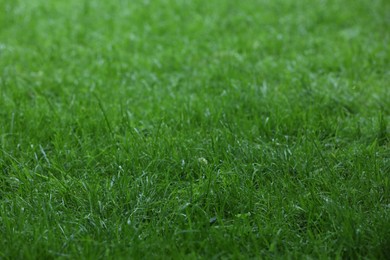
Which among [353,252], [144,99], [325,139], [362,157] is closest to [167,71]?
[144,99]

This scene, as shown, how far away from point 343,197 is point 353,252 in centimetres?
44

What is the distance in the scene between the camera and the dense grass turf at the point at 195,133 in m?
3.02

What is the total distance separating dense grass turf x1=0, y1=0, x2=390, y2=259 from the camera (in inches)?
119

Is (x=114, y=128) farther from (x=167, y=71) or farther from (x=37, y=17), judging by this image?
(x=37, y=17)

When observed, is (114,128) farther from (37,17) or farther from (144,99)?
(37,17)

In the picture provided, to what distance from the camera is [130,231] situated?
302cm

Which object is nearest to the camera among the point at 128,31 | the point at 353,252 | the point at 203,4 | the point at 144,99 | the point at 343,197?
the point at 353,252

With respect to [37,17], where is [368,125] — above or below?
below

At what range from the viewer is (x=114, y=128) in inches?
167

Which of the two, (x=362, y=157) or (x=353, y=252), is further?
(x=362, y=157)

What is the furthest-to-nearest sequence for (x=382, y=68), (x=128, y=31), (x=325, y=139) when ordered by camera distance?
1. (x=128, y=31)
2. (x=382, y=68)
3. (x=325, y=139)

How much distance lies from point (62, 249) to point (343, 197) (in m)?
1.54

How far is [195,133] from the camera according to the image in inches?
162

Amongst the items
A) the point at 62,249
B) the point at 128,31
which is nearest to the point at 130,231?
the point at 62,249
